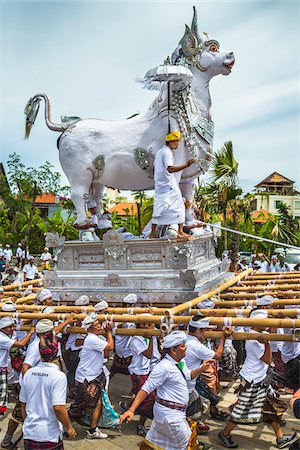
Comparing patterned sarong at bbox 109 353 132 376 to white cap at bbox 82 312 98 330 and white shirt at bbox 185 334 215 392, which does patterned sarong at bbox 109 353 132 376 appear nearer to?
white cap at bbox 82 312 98 330

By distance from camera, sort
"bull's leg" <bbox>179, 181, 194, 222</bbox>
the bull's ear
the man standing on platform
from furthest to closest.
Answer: "bull's leg" <bbox>179, 181, 194, 222</bbox> → the bull's ear → the man standing on platform

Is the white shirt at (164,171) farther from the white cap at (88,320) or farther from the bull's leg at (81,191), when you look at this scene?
the white cap at (88,320)

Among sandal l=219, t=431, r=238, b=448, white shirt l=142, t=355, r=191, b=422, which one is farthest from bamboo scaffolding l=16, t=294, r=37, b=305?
Answer: white shirt l=142, t=355, r=191, b=422

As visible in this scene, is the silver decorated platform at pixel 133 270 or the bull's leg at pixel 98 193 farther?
the bull's leg at pixel 98 193

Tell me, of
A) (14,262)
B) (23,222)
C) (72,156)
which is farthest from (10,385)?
(23,222)

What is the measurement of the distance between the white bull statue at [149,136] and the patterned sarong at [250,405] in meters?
3.86

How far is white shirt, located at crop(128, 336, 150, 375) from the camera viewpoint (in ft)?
18.0

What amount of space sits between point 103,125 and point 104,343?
4506 millimetres

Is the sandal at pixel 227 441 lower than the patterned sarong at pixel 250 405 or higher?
lower

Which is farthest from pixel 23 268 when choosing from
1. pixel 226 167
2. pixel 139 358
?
pixel 139 358

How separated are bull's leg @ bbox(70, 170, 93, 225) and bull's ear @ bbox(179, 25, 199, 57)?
109 inches

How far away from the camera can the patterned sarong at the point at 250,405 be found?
16.0ft

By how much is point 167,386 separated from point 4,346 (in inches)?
99.3

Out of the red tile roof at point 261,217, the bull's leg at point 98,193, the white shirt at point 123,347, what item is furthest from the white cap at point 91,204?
the red tile roof at point 261,217
